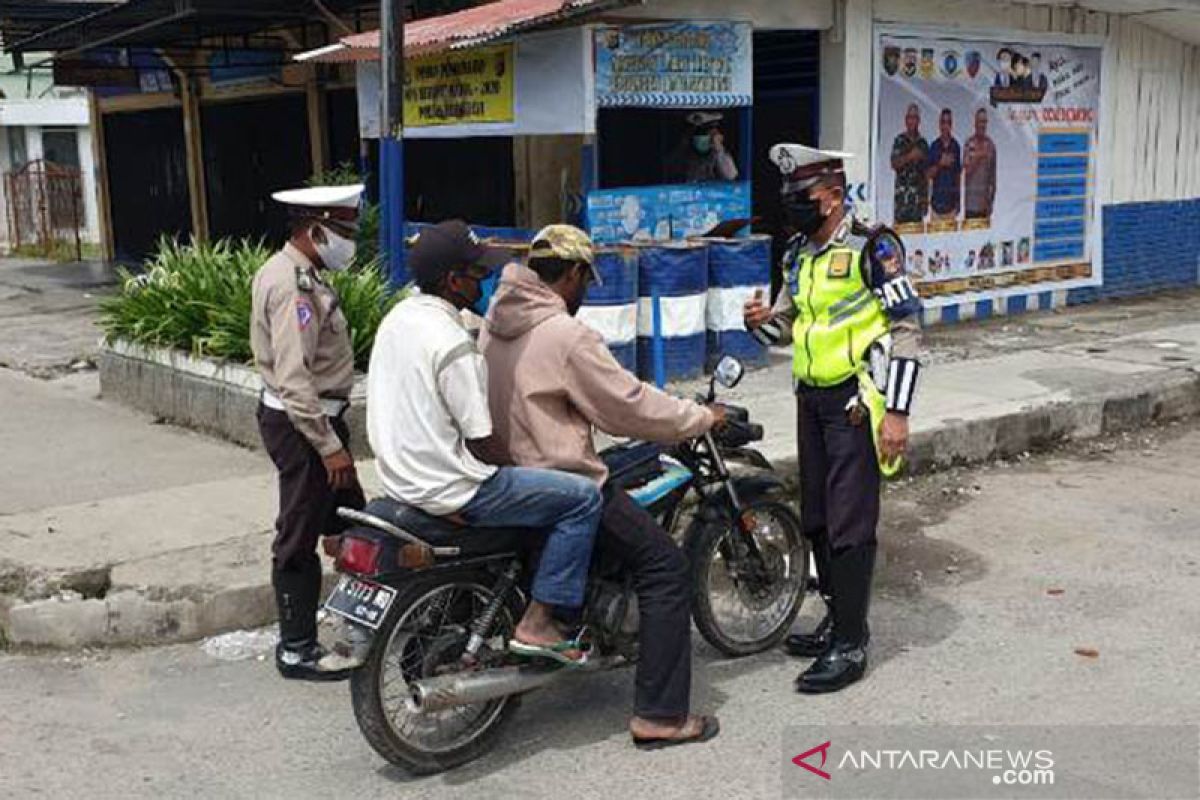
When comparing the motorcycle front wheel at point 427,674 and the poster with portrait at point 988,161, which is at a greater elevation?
the poster with portrait at point 988,161

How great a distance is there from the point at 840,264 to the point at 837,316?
0.18 metres

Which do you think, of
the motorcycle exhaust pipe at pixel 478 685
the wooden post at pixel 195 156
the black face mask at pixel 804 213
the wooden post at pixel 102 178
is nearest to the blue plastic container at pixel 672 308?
the black face mask at pixel 804 213

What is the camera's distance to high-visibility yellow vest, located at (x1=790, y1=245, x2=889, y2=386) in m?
4.59

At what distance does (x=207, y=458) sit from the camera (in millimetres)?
7730

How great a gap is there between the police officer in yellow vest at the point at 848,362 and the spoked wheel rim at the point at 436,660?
1185mm

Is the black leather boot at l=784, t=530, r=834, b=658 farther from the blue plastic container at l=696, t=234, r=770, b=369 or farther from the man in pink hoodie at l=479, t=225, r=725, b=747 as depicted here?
the blue plastic container at l=696, t=234, r=770, b=369

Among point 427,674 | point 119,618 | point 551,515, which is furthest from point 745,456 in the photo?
point 119,618

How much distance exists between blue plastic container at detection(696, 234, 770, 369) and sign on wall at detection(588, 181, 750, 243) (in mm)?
294

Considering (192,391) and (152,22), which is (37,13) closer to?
(152,22)

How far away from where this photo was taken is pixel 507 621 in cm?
416

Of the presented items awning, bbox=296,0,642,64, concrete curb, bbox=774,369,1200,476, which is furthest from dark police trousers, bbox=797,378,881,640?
awning, bbox=296,0,642,64

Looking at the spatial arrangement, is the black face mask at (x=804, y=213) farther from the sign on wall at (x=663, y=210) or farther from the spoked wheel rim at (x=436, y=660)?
the sign on wall at (x=663, y=210)

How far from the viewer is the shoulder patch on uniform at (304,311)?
4535 mm

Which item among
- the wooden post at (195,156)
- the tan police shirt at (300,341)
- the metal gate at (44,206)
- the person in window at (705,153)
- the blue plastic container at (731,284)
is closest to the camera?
the tan police shirt at (300,341)
